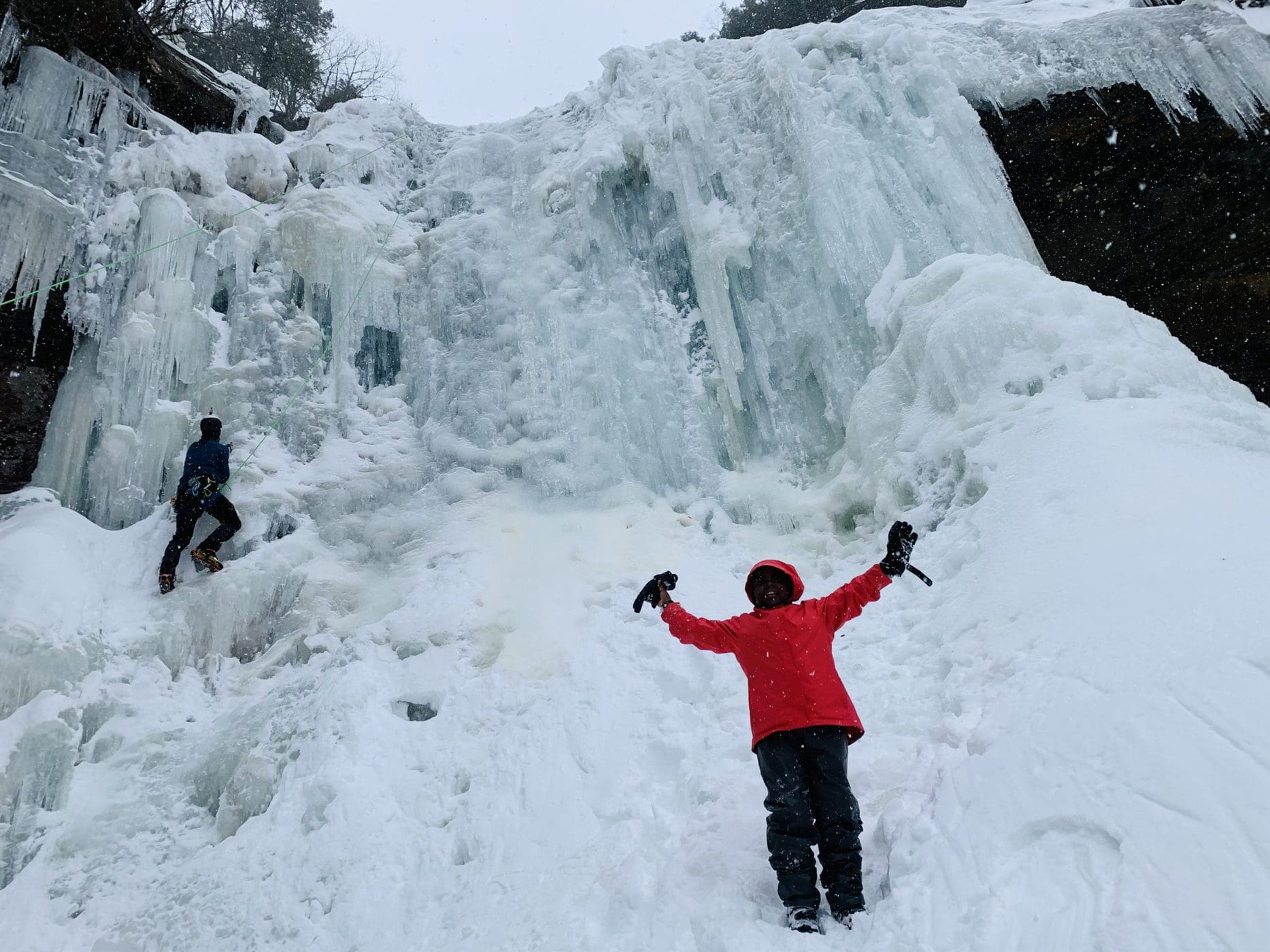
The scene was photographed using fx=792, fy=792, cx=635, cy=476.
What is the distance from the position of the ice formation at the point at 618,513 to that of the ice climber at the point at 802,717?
0.58 ft

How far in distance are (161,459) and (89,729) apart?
7.69 ft

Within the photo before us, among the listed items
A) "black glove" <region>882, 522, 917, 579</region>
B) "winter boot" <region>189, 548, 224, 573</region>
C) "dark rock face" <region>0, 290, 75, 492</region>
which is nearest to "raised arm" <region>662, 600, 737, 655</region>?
"black glove" <region>882, 522, 917, 579</region>

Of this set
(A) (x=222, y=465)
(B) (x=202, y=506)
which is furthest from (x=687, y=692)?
(A) (x=222, y=465)

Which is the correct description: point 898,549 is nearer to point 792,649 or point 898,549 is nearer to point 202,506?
point 792,649

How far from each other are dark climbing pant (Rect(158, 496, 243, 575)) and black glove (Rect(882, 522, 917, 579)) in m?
4.68

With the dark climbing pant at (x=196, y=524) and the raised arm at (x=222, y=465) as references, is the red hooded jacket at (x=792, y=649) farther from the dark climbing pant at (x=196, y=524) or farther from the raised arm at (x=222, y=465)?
the raised arm at (x=222, y=465)

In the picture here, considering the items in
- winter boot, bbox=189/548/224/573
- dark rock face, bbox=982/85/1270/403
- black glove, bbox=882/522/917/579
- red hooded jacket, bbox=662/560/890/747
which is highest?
dark rock face, bbox=982/85/1270/403

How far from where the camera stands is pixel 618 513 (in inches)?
258

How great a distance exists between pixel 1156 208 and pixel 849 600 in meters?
8.24

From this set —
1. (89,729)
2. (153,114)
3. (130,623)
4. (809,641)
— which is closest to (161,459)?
(130,623)

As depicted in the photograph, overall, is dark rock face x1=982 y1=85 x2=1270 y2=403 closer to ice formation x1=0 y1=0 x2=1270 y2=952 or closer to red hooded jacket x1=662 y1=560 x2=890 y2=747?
ice formation x1=0 y1=0 x2=1270 y2=952

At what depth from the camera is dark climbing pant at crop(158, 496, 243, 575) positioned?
5.39 meters

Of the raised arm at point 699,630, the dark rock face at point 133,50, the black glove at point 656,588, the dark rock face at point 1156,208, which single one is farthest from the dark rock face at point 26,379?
the dark rock face at point 1156,208

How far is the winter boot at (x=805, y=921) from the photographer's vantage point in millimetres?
2453
